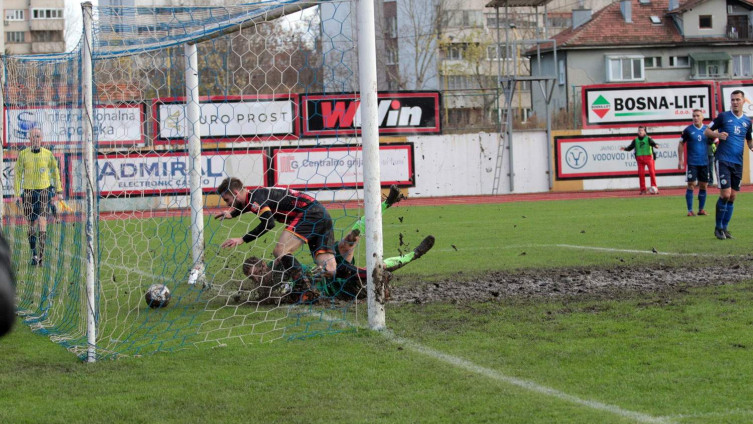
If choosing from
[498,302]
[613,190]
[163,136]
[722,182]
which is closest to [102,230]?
[498,302]

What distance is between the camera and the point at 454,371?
18.3ft

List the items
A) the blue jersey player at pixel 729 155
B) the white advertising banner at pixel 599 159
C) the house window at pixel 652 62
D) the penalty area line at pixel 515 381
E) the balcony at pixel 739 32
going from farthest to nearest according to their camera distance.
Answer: the balcony at pixel 739 32 → the house window at pixel 652 62 → the white advertising banner at pixel 599 159 → the blue jersey player at pixel 729 155 → the penalty area line at pixel 515 381

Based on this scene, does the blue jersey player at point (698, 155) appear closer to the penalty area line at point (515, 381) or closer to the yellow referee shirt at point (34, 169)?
the penalty area line at point (515, 381)

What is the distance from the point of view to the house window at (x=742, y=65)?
202 ft

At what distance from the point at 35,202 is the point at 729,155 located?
9.65m

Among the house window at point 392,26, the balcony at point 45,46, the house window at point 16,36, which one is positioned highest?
the house window at point 16,36

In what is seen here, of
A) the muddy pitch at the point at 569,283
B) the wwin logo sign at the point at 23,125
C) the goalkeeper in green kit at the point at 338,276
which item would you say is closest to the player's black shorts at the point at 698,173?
the muddy pitch at the point at 569,283

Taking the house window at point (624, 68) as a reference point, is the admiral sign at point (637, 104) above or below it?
below

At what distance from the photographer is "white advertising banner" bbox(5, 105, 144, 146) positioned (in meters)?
8.36

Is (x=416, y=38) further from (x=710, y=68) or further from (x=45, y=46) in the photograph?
(x=45, y=46)

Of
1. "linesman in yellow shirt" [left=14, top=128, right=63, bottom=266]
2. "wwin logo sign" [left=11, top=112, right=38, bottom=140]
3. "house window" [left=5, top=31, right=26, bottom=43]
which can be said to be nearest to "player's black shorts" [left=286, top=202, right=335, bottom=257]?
"linesman in yellow shirt" [left=14, top=128, right=63, bottom=266]

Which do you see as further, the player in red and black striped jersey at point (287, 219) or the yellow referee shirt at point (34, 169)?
the yellow referee shirt at point (34, 169)

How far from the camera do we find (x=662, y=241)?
13.0m

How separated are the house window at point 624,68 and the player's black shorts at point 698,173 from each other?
43778mm
